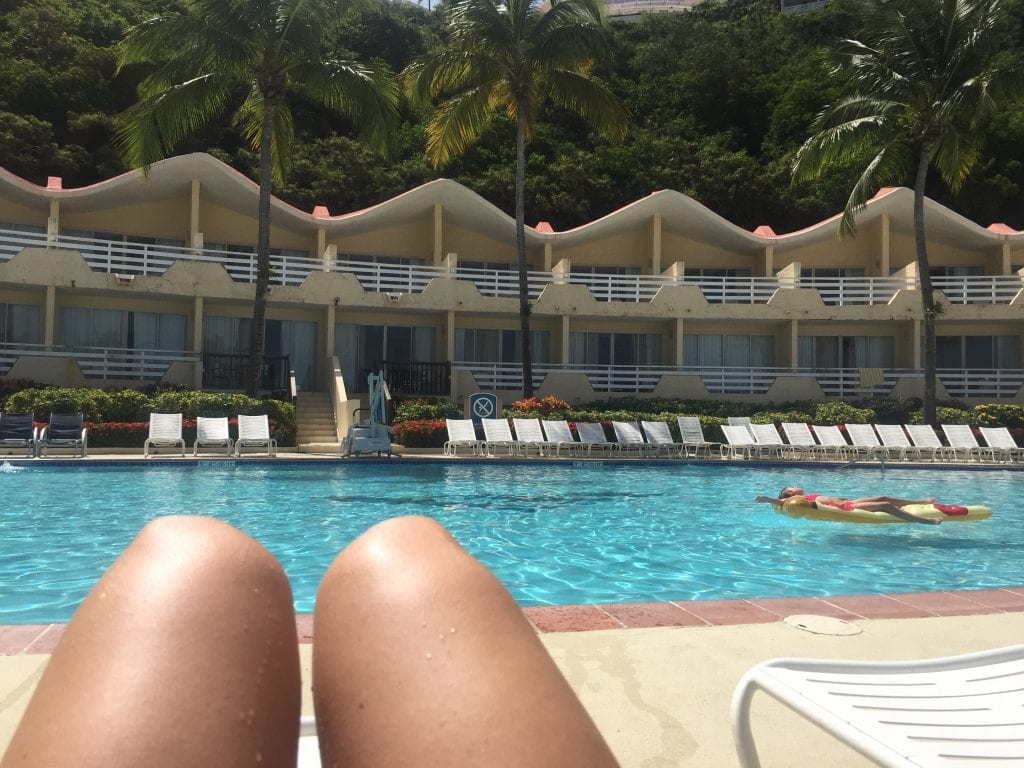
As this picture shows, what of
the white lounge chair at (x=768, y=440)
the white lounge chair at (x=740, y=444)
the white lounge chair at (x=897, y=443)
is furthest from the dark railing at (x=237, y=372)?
the white lounge chair at (x=897, y=443)

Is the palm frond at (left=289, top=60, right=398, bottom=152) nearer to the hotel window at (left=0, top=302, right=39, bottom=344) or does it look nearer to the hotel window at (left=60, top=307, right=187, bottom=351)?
the hotel window at (left=60, top=307, right=187, bottom=351)

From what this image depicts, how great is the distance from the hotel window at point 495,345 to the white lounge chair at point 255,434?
1000cm

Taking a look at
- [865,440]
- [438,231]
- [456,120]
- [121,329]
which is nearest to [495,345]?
[438,231]

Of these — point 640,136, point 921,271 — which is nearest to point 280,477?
point 921,271

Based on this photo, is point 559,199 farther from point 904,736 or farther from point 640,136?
point 904,736

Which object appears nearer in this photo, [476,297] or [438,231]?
[476,297]

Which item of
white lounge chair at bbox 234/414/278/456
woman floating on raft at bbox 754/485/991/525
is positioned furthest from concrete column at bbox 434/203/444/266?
woman floating on raft at bbox 754/485/991/525

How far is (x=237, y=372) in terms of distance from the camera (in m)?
23.1

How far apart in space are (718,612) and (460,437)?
43.7 ft

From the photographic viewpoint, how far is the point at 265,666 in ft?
2.98

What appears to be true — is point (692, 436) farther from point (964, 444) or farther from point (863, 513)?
point (863, 513)

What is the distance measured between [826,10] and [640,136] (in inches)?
726

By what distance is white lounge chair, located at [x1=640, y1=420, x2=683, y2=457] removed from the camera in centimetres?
1842

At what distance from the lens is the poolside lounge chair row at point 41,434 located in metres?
14.8
